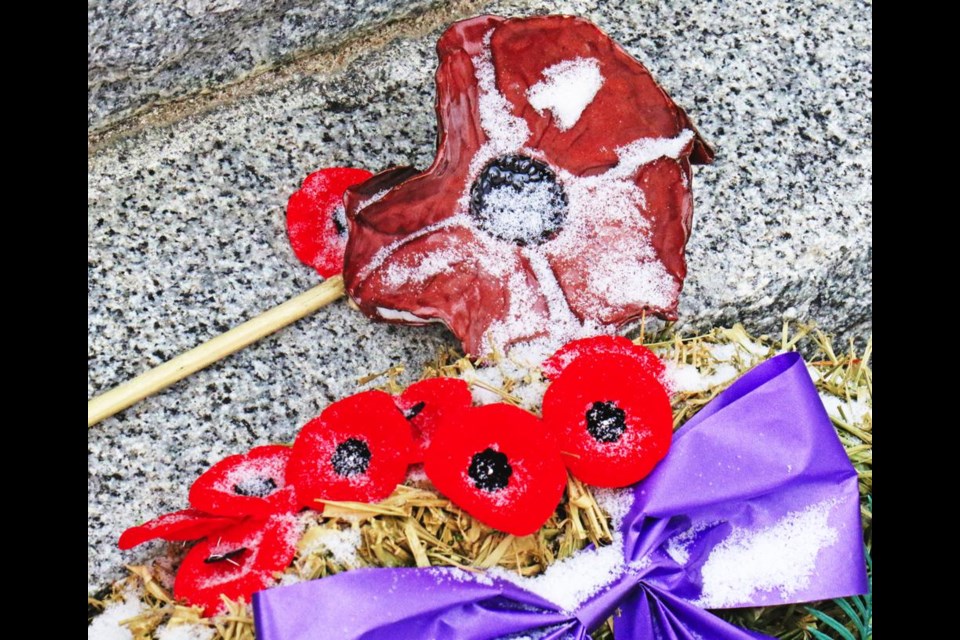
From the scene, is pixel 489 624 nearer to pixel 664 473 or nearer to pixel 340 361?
pixel 664 473

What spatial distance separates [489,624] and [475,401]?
22 centimetres

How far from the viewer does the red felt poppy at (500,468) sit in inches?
28.4

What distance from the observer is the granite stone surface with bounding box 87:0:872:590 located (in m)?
1.01

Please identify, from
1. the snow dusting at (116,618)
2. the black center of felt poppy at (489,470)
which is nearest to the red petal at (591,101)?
the black center of felt poppy at (489,470)

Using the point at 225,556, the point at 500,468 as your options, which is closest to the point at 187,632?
the point at 225,556

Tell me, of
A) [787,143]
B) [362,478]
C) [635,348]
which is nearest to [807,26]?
[787,143]

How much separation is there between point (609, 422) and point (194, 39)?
0.65 meters

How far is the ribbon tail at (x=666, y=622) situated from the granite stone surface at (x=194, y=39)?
747 mm

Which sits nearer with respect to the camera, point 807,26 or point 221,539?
point 221,539

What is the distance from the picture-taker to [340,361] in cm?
106

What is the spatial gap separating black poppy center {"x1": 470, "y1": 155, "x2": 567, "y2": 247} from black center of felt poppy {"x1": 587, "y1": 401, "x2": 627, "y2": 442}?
9.2 inches

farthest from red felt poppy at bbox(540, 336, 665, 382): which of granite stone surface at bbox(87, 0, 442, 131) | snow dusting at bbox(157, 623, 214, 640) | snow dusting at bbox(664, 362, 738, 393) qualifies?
granite stone surface at bbox(87, 0, 442, 131)

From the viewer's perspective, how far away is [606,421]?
2.52 ft

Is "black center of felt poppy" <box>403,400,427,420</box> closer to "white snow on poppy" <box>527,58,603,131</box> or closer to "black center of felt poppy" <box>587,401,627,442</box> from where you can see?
"black center of felt poppy" <box>587,401,627,442</box>
